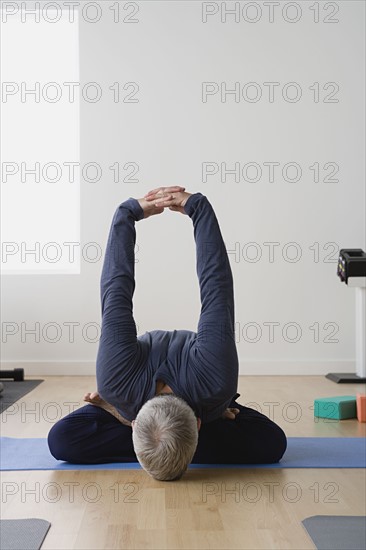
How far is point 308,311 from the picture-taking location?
5.66m

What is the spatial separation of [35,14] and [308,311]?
2.73 metres

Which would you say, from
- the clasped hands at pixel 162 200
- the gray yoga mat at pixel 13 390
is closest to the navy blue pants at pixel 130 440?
the clasped hands at pixel 162 200

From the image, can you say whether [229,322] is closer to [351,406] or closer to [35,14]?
[351,406]

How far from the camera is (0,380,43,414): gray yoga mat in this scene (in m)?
4.41

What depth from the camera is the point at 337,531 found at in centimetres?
214

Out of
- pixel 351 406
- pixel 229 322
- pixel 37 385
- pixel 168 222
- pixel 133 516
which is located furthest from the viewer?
pixel 168 222

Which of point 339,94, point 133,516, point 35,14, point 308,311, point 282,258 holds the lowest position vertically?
point 133,516

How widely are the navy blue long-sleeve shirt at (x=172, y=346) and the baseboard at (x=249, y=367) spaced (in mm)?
2877

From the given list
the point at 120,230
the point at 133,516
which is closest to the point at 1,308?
the point at 120,230

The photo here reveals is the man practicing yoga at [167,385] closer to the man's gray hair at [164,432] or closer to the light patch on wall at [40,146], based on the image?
the man's gray hair at [164,432]

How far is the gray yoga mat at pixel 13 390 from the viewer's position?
4.41 m

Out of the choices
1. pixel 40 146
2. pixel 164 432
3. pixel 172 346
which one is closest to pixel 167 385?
pixel 172 346

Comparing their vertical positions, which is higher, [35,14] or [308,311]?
[35,14]

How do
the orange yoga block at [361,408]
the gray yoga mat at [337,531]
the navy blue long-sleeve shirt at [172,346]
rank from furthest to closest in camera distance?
1. the orange yoga block at [361,408]
2. the navy blue long-sleeve shirt at [172,346]
3. the gray yoga mat at [337,531]
